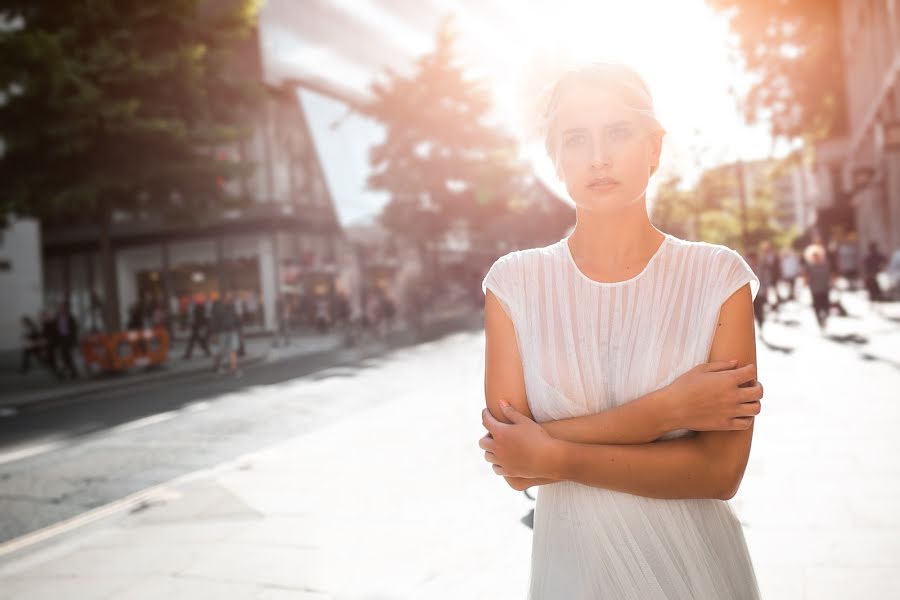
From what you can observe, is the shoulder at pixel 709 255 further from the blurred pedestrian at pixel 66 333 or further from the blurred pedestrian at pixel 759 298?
the blurred pedestrian at pixel 66 333

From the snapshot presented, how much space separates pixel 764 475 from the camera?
530 centimetres

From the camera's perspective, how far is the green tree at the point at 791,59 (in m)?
17.7

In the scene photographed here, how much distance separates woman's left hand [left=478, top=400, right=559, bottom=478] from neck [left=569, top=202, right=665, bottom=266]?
1.09 ft

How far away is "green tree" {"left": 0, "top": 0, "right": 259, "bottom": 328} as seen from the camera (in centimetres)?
1666

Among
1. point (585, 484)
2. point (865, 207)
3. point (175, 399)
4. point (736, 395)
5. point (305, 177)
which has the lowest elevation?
point (175, 399)

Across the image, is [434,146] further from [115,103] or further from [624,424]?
[624,424]

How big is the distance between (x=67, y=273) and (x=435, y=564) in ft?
133

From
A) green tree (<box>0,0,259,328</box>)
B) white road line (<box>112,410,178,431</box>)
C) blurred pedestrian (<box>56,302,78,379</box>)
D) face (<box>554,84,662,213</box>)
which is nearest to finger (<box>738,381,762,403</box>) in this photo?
face (<box>554,84,662,213</box>)

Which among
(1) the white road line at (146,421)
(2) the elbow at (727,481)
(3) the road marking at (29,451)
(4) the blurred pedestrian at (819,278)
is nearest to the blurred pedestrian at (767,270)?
(4) the blurred pedestrian at (819,278)

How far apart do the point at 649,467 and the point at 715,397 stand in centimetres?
16

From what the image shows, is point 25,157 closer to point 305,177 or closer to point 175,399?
point 175,399

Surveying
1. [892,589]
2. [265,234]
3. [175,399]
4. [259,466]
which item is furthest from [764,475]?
[265,234]

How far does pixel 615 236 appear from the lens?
4.79 ft

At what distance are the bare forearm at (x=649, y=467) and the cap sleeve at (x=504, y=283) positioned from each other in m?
0.28
